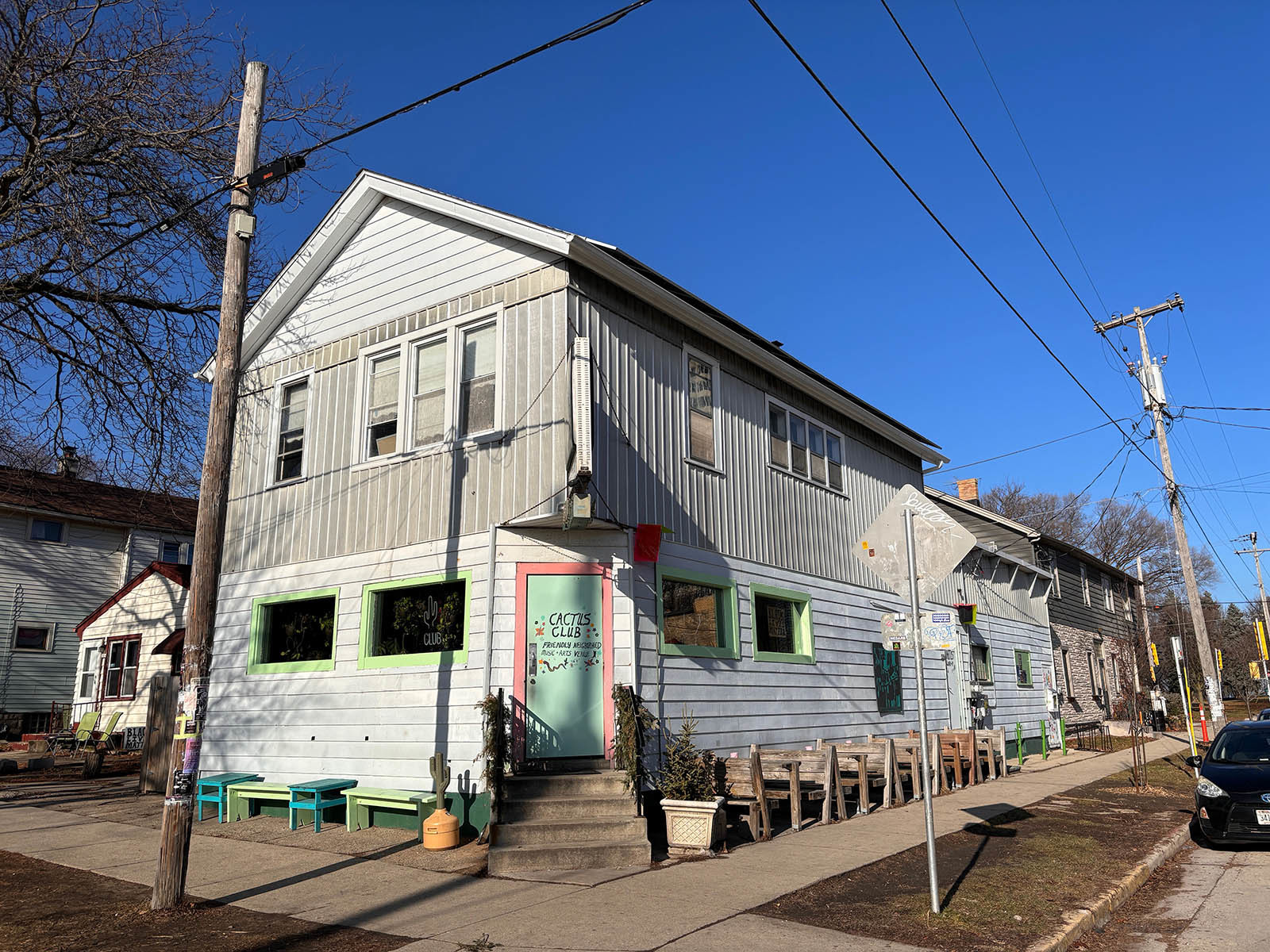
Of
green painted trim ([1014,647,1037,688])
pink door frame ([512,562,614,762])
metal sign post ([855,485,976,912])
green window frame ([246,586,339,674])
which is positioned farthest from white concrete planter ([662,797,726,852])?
green painted trim ([1014,647,1037,688])

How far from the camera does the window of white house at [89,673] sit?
2714cm

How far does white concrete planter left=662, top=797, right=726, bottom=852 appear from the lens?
370 inches

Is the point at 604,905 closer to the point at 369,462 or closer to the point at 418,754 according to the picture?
the point at 418,754

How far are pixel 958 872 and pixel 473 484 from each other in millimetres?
6917

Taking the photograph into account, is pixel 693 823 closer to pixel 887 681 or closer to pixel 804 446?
pixel 804 446

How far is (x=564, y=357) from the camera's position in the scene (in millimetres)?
11141

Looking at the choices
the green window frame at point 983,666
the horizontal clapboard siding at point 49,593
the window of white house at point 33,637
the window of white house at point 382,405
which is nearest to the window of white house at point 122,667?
the horizontal clapboard siding at point 49,593

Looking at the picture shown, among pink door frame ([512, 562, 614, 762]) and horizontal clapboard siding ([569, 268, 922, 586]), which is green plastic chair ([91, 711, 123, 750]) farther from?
horizontal clapboard siding ([569, 268, 922, 586])

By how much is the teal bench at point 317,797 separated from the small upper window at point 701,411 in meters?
6.44

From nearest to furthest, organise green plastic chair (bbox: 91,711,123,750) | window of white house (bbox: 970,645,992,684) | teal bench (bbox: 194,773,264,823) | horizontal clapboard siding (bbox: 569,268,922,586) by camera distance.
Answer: horizontal clapboard siding (bbox: 569,268,922,586), teal bench (bbox: 194,773,264,823), window of white house (bbox: 970,645,992,684), green plastic chair (bbox: 91,711,123,750)

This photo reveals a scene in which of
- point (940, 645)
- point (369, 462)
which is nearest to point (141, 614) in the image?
point (369, 462)

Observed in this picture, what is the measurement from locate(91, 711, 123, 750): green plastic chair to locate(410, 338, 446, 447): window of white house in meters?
16.0

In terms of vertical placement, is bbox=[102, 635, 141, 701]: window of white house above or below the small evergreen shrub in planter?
above

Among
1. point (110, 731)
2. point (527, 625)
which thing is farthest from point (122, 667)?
point (527, 625)
